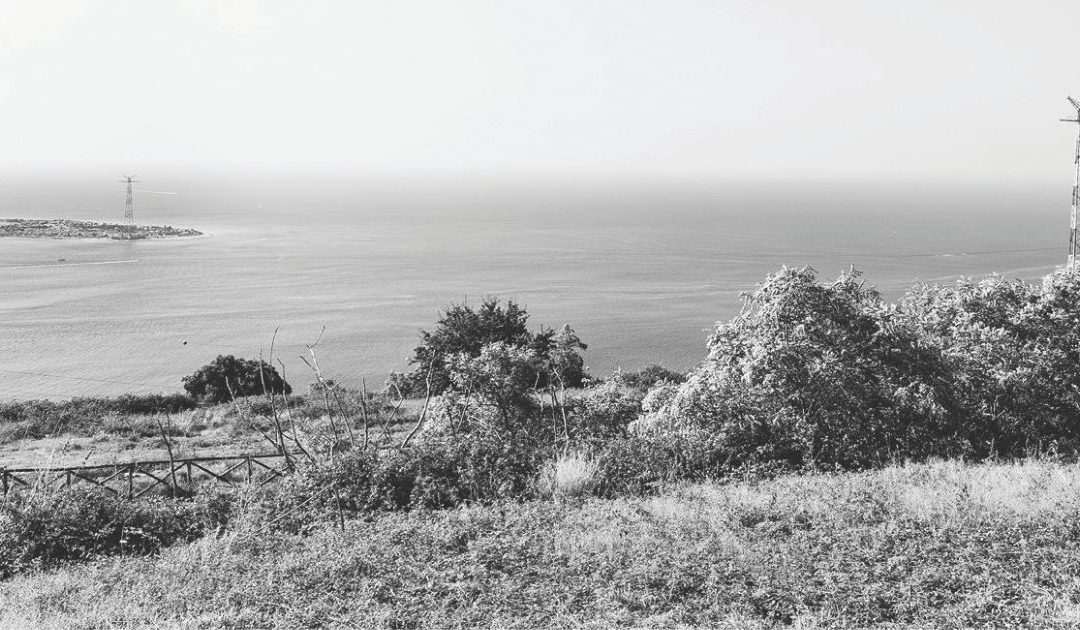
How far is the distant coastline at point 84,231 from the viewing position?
110625 mm

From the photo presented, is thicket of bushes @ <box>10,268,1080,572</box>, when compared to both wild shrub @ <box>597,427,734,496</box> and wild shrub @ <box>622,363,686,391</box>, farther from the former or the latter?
wild shrub @ <box>622,363,686,391</box>

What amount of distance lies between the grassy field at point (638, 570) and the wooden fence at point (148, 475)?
4.02m

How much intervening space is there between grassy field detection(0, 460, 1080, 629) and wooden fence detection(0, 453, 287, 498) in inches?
158

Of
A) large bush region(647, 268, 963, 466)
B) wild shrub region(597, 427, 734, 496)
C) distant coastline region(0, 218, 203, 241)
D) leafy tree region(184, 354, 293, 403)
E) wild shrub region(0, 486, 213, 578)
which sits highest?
distant coastline region(0, 218, 203, 241)

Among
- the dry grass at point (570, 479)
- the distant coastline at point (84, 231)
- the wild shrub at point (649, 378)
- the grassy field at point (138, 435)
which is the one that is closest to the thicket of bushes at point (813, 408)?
the dry grass at point (570, 479)

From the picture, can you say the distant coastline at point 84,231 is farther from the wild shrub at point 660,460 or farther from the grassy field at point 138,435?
the wild shrub at point 660,460

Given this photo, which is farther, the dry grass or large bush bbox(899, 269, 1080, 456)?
large bush bbox(899, 269, 1080, 456)

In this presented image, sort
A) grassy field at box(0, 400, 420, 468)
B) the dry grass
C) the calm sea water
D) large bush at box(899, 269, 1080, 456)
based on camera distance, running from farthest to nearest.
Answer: the calm sea water, grassy field at box(0, 400, 420, 468), large bush at box(899, 269, 1080, 456), the dry grass

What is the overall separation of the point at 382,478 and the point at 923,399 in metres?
9.30

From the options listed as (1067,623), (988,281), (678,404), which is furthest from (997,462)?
(1067,623)

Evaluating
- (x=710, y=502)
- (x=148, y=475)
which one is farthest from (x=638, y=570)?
(x=148, y=475)

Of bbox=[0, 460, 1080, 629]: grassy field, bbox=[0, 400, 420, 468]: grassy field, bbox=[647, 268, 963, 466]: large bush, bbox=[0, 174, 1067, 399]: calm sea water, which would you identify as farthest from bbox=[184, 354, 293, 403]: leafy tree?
bbox=[0, 460, 1080, 629]: grassy field

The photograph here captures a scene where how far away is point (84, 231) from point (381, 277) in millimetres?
51582

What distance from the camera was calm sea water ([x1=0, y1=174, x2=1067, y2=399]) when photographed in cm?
5684
